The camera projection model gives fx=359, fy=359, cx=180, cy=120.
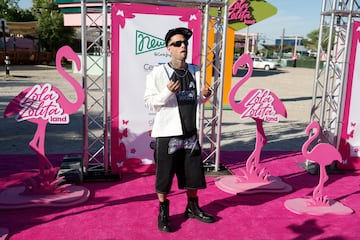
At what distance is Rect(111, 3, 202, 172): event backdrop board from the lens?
524cm

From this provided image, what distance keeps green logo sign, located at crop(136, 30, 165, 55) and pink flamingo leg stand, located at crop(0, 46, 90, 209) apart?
41.2 inches

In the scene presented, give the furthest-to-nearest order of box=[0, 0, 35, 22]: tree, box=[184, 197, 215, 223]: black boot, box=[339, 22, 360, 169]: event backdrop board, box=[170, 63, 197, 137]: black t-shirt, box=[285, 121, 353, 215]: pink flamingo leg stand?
1. box=[0, 0, 35, 22]: tree
2. box=[339, 22, 360, 169]: event backdrop board
3. box=[285, 121, 353, 215]: pink flamingo leg stand
4. box=[184, 197, 215, 223]: black boot
5. box=[170, 63, 197, 137]: black t-shirt

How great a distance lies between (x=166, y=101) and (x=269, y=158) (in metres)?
3.94

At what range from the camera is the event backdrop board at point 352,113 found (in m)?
5.85

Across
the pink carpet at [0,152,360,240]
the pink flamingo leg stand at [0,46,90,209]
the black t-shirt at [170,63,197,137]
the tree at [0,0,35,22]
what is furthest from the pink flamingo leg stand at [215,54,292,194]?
the tree at [0,0,35,22]

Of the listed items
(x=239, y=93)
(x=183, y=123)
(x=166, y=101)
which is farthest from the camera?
(x=239, y=93)

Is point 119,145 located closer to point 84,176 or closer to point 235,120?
point 84,176

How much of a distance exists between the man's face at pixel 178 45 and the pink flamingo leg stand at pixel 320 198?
6.20 feet

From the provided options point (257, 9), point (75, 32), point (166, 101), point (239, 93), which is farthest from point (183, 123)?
point (75, 32)

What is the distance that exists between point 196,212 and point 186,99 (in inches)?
52.7

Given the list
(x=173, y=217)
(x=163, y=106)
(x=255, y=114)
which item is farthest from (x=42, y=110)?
(x=255, y=114)

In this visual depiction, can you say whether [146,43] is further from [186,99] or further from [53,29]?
[53,29]

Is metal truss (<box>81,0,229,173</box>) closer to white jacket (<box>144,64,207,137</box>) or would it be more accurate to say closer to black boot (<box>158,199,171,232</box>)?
white jacket (<box>144,64,207,137</box>)

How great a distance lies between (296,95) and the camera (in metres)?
17.3
